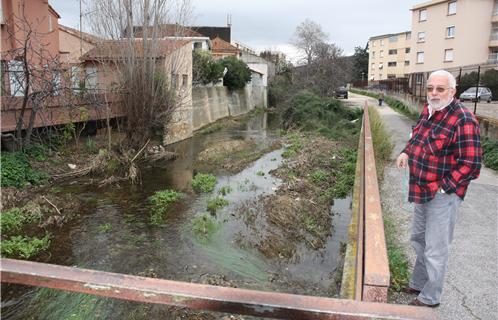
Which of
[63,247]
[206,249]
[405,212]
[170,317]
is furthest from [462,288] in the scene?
[63,247]

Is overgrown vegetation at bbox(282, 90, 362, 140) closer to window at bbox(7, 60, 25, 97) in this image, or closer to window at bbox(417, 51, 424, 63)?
window at bbox(7, 60, 25, 97)

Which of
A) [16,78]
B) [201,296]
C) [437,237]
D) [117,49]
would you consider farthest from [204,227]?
[117,49]

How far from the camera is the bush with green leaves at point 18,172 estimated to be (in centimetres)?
925

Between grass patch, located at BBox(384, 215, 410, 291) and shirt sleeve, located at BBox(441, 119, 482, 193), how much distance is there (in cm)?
139

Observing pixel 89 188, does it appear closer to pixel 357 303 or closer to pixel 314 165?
pixel 314 165

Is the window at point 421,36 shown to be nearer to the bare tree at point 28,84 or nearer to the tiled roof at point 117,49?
the tiled roof at point 117,49

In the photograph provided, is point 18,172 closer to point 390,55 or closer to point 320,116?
point 320,116

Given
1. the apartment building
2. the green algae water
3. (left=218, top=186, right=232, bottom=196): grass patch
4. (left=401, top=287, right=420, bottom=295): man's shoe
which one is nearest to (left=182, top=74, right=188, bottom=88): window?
the green algae water

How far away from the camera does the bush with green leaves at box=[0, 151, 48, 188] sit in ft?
30.3

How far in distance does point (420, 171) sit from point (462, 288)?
58.8 inches

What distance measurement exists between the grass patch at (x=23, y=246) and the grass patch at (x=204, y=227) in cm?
261

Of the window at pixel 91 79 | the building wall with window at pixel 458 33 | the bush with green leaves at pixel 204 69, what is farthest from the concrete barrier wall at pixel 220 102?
the building wall with window at pixel 458 33

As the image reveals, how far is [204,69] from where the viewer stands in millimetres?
24047

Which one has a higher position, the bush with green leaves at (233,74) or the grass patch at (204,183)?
the bush with green leaves at (233,74)
